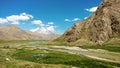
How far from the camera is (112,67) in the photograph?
76.9m

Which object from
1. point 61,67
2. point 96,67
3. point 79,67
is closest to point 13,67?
point 61,67

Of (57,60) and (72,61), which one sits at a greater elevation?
(57,60)

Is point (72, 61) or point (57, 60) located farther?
point (57, 60)

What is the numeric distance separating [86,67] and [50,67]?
14006 millimetres

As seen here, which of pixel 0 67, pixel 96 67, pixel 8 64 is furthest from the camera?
pixel 96 67

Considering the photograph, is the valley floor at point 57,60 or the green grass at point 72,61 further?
the green grass at point 72,61

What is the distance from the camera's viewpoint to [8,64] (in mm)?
70625

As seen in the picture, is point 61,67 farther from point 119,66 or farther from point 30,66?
point 119,66

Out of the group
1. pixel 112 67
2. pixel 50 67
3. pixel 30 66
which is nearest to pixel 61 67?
pixel 50 67

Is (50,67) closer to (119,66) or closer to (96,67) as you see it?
(96,67)

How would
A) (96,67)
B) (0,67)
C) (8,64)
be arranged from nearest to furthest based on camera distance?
(0,67)
(8,64)
(96,67)

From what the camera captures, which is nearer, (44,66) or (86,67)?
(44,66)

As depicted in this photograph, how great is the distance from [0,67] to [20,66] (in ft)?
19.9

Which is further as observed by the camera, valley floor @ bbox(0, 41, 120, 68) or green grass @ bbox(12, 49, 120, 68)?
green grass @ bbox(12, 49, 120, 68)
